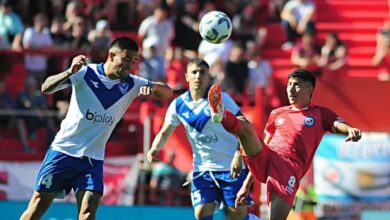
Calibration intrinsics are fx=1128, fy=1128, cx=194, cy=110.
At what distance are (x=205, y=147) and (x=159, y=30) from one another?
27.5 feet

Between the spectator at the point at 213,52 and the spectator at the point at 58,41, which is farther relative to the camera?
the spectator at the point at 213,52

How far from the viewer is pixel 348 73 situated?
23562 millimetres

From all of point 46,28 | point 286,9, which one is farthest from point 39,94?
point 286,9

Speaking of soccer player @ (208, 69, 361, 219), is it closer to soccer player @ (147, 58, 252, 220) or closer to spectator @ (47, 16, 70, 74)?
soccer player @ (147, 58, 252, 220)

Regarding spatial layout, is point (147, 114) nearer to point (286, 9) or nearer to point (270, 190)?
point (286, 9)

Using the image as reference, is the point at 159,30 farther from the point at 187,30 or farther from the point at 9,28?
the point at 9,28

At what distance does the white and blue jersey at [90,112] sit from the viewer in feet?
39.3

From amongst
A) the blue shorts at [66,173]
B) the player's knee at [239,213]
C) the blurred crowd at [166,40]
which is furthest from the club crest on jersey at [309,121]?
the blurred crowd at [166,40]

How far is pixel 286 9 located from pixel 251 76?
9.17 feet

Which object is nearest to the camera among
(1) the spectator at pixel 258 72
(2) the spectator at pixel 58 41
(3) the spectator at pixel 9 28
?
(2) the spectator at pixel 58 41

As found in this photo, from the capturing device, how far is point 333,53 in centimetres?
2281

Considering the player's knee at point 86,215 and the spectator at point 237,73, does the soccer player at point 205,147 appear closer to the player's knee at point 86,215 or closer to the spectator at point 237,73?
the player's knee at point 86,215

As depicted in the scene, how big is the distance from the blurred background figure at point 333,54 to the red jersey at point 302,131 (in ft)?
33.0

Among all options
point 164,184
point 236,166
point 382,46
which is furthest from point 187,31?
point 236,166
